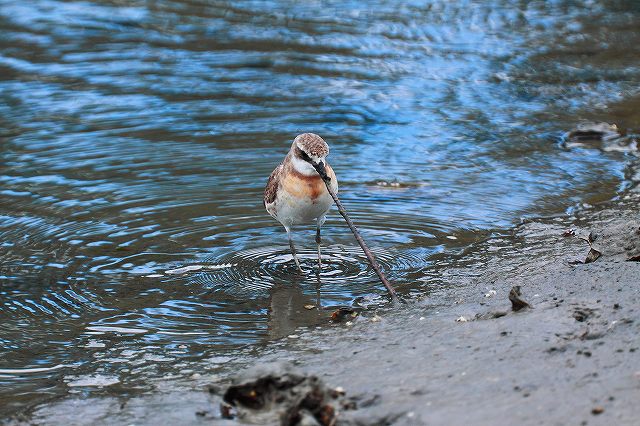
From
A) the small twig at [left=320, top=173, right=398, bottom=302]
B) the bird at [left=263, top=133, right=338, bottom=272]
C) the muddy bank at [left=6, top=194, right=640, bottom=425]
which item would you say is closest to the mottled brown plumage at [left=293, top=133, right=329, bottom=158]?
the bird at [left=263, top=133, right=338, bottom=272]

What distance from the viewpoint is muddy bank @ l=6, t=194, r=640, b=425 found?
5.05m

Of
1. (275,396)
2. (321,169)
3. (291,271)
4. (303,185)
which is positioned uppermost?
(321,169)

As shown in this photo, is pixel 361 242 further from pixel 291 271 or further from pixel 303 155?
pixel 291 271

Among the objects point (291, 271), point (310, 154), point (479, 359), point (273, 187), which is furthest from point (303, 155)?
point (479, 359)

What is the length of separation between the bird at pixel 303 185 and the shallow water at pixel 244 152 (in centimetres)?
50

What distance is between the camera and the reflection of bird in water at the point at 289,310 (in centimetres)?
749

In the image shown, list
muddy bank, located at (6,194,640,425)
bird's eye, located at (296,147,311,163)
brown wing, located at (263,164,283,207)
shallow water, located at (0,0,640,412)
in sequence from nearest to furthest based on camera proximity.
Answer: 1. muddy bank, located at (6,194,640,425)
2. shallow water, located at (0,0,640,412)
3. bird's eye, located at (296,147,311,163)
4. brown wing, located at (263,164,283,207)

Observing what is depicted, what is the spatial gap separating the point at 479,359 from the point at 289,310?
2448 millimetres

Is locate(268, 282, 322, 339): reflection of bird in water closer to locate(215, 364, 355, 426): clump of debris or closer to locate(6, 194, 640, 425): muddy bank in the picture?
locate(6, 194, 640, 425): muddy bank

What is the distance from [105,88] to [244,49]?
2920mm

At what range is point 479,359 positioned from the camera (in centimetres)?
572

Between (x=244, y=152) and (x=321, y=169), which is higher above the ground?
(x=321, y=169)

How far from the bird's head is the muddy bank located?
135 centimetres

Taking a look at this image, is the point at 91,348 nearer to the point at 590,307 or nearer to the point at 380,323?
the point at 380,323
